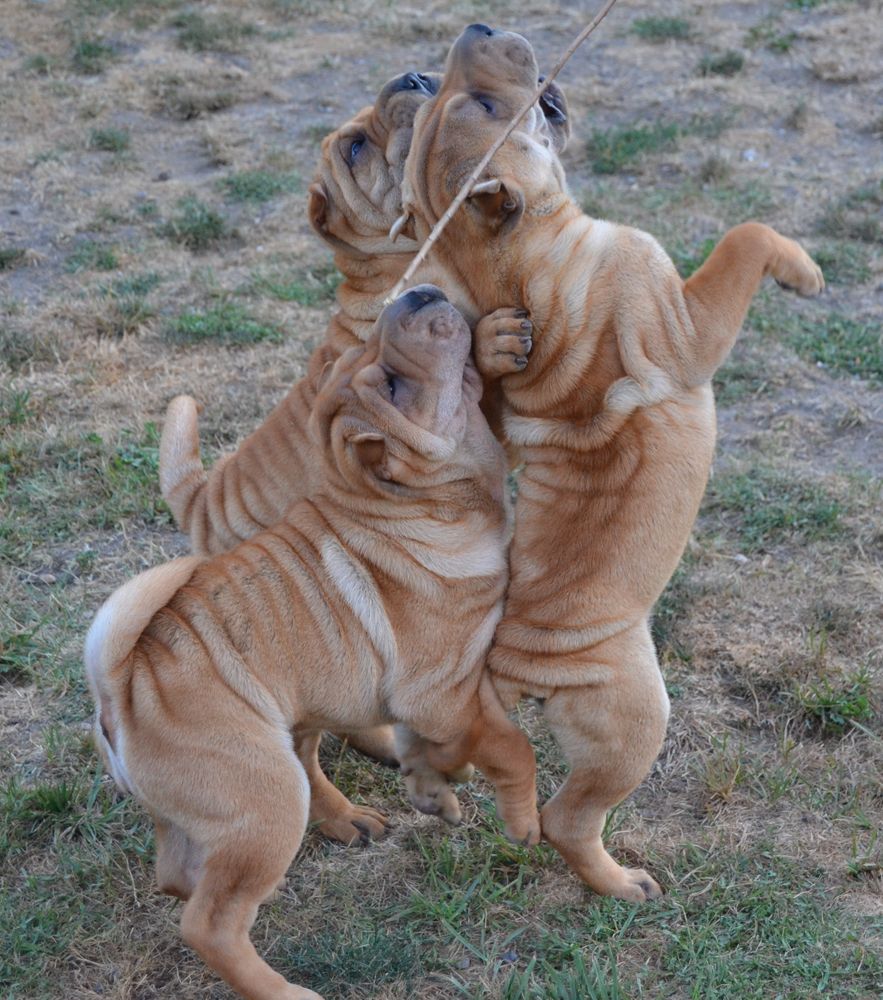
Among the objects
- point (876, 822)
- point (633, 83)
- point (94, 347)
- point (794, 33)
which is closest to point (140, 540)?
point (94, 347)

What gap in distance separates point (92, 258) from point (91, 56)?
3.65 metres

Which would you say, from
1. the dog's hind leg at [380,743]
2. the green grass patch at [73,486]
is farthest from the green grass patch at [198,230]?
the dog's hind leg at [380,743]

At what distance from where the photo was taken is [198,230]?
26.1 ft

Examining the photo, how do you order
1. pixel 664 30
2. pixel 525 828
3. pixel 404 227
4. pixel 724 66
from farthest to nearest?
pixel 664 30 → pixel 724 66 → pixel 404 227 → pixel 525 828

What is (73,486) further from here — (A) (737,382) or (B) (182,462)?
(A) (737,382)

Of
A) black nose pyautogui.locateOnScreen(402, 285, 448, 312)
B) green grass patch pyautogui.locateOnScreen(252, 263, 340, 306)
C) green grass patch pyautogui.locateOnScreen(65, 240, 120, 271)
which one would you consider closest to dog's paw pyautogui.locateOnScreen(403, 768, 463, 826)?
black nose pyautogui.locateOnScreen(402, 285, 448, 312)

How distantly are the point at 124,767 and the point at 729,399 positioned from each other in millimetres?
3797

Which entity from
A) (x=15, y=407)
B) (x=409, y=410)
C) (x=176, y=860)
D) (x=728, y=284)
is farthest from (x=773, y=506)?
(x=15, y=407)

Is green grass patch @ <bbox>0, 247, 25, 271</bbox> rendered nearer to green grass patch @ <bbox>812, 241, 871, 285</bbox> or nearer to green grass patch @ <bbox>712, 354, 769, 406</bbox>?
green grass patch @ <bbox>712, 354, 769, 406</bbox>

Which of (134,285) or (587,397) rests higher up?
(587,397)

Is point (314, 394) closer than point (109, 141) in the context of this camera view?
Yes

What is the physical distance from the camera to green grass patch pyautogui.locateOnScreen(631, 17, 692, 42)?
10.3 m

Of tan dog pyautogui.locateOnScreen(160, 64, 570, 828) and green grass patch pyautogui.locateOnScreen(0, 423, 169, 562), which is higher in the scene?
tan dog pyautogui.locateOnScreen(160, 64, 570, 828)

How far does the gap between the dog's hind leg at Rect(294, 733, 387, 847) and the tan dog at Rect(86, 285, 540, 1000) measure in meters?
0.49
